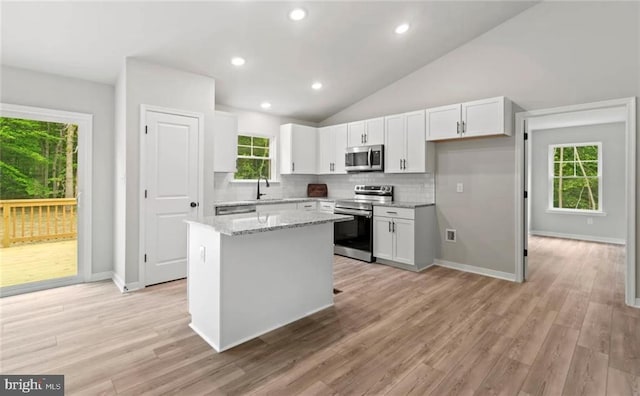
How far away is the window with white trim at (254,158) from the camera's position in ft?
18.1

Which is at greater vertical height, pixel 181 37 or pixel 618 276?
pixel 181 37

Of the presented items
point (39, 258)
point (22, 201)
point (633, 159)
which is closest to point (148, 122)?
point (22, 201)

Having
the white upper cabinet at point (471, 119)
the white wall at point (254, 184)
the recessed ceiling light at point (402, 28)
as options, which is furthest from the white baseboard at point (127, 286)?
the recessed ceiling light at point (402, 28)

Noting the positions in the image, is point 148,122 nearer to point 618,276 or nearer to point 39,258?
point 39,258

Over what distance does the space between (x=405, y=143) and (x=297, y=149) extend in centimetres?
203

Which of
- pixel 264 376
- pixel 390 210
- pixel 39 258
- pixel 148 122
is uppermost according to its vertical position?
pixel 148 122

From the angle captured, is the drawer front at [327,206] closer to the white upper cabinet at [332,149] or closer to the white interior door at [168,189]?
the white upper cabinet at [332,149]

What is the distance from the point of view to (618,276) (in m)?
4.20

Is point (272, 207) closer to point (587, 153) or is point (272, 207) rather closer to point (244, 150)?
point (244, 150)

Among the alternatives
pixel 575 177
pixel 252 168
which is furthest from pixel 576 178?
pixel 252 168

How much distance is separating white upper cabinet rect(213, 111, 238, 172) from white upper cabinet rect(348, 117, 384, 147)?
6.49ft

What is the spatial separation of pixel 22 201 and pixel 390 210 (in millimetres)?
4857

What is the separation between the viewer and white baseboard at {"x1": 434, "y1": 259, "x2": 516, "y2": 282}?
410cm

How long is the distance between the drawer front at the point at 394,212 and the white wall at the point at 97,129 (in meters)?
3.70
